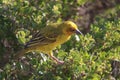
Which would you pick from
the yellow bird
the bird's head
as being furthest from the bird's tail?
the bird's head

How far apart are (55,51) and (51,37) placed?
0.70 feet

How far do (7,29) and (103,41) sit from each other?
51.9 inches

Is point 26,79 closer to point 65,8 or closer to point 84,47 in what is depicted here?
point 84,47

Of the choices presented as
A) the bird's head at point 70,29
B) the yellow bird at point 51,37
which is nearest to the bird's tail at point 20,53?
the yellow bird at point 51,37

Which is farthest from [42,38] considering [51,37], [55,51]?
[55,51]

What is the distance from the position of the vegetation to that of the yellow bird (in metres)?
0.09

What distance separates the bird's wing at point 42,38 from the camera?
20.7ft

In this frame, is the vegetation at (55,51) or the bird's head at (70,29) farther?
the bird's head at (70,29)

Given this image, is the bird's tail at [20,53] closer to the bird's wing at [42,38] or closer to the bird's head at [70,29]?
the bird's wing at [42,38]

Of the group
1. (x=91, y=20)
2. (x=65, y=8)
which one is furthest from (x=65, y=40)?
(x=91, y=20)

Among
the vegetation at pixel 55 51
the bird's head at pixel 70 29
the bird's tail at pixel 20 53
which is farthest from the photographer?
the bird's head at pixel 70 29

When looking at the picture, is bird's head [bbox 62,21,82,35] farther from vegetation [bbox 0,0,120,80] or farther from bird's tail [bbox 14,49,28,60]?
bird's tail [bbox 14,49,28,60]

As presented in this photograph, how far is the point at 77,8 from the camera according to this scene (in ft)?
26.3

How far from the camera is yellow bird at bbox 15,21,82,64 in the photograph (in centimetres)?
637
